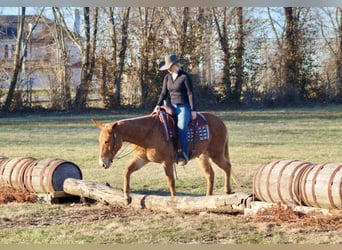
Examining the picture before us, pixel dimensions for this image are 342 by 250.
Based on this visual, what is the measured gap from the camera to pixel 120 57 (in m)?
8.95

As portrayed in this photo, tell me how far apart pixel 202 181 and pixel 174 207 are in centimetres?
146

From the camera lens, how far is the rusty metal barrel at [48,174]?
24.7 feet

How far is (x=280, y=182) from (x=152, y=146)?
4.35 ft

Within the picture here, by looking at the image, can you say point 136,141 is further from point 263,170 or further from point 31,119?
point 31,119

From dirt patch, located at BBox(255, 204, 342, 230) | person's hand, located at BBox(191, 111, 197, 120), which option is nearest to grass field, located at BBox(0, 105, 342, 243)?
dirt patch, located at BBox(255, 204, 342, 230)

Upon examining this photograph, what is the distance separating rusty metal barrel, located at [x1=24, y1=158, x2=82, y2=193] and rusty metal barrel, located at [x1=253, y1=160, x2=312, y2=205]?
2.16 meters

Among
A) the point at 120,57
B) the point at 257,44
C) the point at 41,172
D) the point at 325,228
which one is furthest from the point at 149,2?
the point at 325,228

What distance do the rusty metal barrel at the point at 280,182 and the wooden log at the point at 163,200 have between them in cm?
16

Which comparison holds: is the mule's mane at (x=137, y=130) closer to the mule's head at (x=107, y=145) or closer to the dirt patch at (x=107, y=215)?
the mule's head at (x=107, y=145)

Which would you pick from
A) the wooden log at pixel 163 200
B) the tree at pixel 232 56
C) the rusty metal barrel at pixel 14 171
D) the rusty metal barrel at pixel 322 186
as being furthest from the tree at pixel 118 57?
the rusty metal barrel at pixel 322 186

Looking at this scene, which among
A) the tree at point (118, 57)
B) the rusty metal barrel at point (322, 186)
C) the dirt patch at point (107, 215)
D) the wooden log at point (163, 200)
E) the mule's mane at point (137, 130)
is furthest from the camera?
the tree at point (118, 57)

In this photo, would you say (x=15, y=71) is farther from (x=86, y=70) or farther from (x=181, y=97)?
(x=181, y=97)

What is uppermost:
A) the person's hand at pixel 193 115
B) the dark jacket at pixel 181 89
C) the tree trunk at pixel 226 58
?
the tree trunk at pixel 226 58

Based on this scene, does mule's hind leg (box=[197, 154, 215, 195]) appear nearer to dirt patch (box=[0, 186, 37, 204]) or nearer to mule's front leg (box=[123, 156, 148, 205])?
Answer: mule's front leg (box=[123, 156, 148, 205])
